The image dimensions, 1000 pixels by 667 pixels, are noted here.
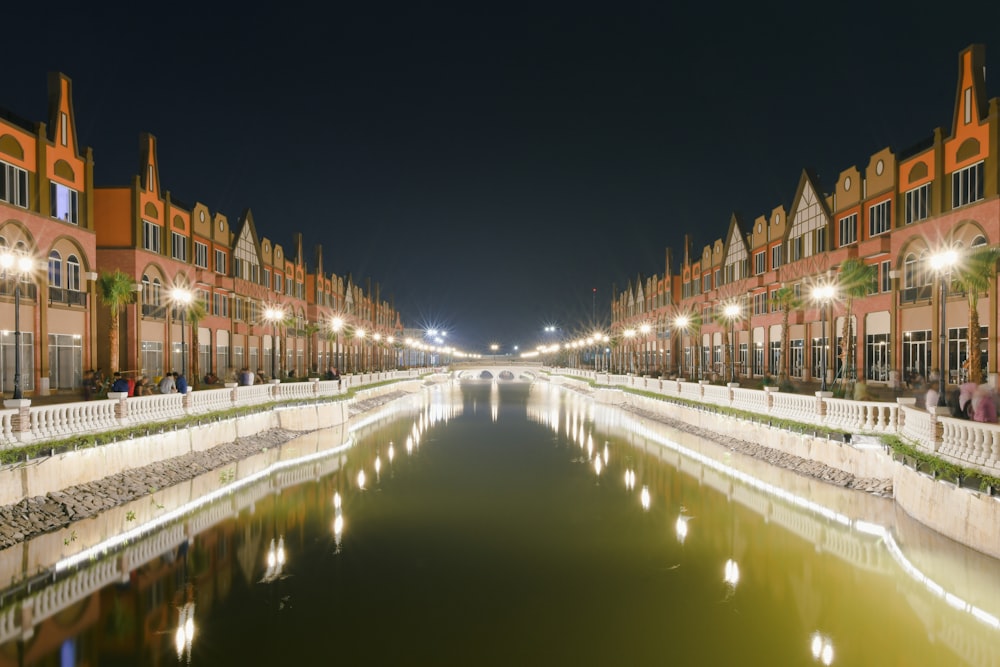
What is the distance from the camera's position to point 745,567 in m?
12.9

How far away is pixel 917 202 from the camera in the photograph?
3155 centimetres

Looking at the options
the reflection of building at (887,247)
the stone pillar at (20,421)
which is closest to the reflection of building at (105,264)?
the stone pillar at (20,421)

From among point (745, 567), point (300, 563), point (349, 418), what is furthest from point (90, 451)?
point (349, 418)

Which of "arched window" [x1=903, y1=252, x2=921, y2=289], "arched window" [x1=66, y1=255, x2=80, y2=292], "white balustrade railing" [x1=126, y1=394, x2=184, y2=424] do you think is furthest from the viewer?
"arched window" [x1=903, y1=252, x2=921, y2=289]

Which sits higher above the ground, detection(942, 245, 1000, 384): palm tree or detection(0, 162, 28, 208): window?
detection(0, 162, 28, 208): window

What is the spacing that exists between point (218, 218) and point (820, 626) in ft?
149

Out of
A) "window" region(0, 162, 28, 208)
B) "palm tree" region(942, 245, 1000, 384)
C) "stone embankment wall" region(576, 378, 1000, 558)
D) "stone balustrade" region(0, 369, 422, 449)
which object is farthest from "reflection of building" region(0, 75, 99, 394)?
"palm tree" region(942, 245, 1000, 384)

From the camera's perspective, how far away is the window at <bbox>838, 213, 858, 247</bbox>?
37219 millimetres

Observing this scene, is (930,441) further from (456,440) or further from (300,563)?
(456,440)

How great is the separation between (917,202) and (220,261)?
4425 cm

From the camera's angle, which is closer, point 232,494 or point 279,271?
point 232,494

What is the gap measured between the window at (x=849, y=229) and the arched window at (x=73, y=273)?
42.0 meters

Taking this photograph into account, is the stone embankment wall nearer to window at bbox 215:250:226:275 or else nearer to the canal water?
the canal water

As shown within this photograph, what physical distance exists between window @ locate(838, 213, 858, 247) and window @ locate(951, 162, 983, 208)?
8.48 m
